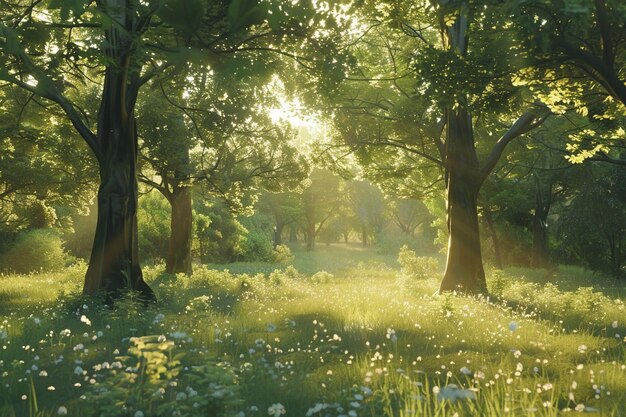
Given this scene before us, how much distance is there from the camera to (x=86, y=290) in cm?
1264

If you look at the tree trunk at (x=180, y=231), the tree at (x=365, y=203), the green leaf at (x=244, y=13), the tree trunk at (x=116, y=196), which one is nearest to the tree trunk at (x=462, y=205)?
the tree trunk at (x=116, y=196)

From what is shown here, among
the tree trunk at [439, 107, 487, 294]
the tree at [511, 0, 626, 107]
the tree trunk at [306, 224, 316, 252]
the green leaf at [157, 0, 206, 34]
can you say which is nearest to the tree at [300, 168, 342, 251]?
the tree trunk at [306, 224, 316, 252]

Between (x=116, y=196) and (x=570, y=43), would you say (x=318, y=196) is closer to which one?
Answer: (x=116, y=196)

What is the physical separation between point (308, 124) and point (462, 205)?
5913 millimetres

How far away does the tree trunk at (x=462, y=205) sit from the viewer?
633 inches

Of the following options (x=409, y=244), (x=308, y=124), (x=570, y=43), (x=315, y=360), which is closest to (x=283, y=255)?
(x=409, y=244)

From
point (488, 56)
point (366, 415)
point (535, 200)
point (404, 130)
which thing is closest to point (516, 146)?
point (535, 200)

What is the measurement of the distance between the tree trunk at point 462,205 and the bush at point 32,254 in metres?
22.4

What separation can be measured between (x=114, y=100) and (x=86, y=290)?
4538 mm

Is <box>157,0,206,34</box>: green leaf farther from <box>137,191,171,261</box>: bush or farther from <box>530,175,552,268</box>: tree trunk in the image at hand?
<box>137,191,171,261</box>: bush

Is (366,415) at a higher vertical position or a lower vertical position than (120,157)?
lower

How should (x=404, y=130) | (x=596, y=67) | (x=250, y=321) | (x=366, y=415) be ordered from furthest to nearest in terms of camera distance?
(x=404, y=130), (x=250, y=321), (x=596, y=67), (x=366, y=415)

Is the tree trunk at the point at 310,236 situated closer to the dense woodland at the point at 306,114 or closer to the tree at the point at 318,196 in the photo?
the tree at the point at 318,196

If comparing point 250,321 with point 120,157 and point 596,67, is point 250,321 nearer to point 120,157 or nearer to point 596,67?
point 120,157
